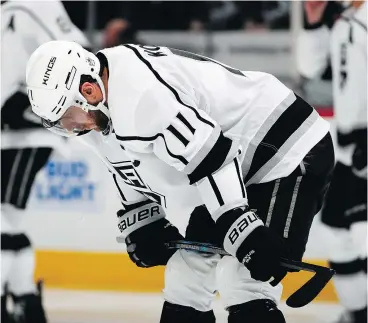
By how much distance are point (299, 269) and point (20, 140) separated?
1.64 meters

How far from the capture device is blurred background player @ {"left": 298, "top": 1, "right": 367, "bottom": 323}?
3168 mm

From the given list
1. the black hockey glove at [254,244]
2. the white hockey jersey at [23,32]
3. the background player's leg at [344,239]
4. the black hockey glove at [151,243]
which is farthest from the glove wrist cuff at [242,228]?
the white hockey jersey at [23,32]

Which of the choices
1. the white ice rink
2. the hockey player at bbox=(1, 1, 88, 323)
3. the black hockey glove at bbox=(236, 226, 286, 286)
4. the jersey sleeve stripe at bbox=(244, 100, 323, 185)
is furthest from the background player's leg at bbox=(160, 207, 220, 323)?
the hockey player at bbox=(1, 1, 88, 323)

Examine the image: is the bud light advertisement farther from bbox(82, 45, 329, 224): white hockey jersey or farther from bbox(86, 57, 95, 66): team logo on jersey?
bbox(86, 57, 95, 66): team logo on jersey

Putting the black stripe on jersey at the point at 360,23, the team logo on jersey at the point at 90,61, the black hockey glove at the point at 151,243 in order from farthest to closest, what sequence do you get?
the black stripe on jersey at the point at 360,23 < the black hockey glove at the point at 151,243 < the team logo on jersey at the point at 90,61

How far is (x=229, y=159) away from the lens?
5.92ft

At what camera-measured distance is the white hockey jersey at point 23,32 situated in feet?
10.3

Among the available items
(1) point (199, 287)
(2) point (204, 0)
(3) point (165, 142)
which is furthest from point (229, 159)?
(2) point (204, 0)

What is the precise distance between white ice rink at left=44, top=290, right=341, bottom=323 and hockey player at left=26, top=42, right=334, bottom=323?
771 mm

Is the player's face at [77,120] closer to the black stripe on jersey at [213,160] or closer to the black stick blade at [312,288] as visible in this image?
the black stripe on jersey at [213,160]

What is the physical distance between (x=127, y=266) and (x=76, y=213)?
0.28 m

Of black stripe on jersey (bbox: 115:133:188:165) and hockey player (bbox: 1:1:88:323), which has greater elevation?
black stripe on jersey (bbox: 115:133:188:165)

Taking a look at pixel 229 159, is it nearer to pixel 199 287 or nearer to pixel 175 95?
pixel 175 95

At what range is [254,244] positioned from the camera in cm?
177
